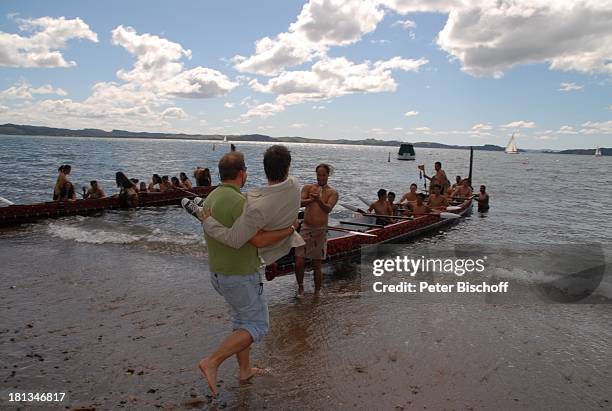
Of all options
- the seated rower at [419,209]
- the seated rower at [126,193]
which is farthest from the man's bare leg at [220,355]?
the seated rower at [126,193]

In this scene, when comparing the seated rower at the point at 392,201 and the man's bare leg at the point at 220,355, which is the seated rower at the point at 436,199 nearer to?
the seated rower at the point at 392,201

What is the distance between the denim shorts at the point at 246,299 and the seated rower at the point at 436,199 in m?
12.8

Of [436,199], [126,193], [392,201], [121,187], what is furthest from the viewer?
[121,187]

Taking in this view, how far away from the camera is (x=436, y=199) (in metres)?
15.5

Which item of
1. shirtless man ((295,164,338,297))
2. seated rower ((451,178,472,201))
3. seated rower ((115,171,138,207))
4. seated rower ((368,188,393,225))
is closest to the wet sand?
shirtless man ((295,164,338,297))

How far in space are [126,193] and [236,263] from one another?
48.6 feet

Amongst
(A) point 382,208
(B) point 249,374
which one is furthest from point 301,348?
(A) point 382,208

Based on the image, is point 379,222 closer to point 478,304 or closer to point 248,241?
point 478,304

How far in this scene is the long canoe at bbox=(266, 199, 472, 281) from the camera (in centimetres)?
759

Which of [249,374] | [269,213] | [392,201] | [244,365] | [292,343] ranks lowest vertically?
[292,343]

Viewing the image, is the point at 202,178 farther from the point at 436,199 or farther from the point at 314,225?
the point at 314,225

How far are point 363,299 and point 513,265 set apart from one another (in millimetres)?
4861

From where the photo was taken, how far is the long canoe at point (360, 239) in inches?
299

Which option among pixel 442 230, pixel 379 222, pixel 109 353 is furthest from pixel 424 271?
pixel 109 353
